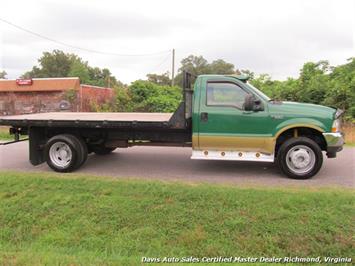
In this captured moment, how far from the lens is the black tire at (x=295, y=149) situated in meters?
6.76

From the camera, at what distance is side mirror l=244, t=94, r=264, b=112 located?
6770 millimetres

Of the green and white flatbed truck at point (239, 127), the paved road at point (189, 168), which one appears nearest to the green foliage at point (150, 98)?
the paved road at point (189, 168)

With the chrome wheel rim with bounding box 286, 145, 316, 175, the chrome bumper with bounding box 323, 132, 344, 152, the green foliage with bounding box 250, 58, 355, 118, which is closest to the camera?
the chrome bumper with bounding box 323, 132, 344, 152

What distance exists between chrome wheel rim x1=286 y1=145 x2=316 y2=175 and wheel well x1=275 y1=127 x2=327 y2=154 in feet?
1.10

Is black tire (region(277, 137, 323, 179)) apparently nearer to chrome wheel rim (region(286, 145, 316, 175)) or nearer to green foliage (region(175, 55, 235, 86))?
chrome wheel rim (region(286, 145, 316, 175))

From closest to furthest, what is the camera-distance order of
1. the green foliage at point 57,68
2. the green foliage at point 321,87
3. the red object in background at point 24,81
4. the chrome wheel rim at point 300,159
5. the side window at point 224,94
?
the chrome wheel rim at point 300,159, the side window at point 224,94, the green foliage at point 321,87, the red object in background at point 24,81, the green foliage at point 57,68

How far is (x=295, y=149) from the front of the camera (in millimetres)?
6844

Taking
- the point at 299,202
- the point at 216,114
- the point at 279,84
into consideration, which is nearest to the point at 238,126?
the point at 216,114

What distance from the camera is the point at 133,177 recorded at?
7016mm

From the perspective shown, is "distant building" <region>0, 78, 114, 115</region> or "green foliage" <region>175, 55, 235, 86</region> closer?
"distant building" <region>0, 78, 114, 115</region>

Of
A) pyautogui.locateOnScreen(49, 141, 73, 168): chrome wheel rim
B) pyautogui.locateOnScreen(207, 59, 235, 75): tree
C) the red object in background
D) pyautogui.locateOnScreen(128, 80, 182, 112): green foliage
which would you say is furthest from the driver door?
pyautogui.locateOnScreen(207, 59, 235, 75): tree

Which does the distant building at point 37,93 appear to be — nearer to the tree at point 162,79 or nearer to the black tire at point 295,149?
the tree at point 162,79

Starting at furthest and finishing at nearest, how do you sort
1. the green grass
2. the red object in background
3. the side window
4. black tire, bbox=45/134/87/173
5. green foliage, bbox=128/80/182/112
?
1. the red object in background
2. green foliage, bbox=128/80/182/112
3. black tire, bbox=45/134/87/173
4. the side window
5. the green grass

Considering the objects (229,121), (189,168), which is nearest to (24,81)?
(189,168)
